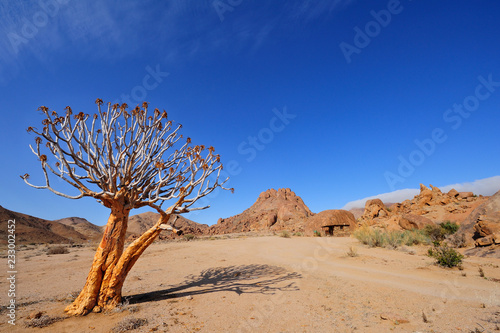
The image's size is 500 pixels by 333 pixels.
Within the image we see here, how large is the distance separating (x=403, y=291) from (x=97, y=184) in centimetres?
767

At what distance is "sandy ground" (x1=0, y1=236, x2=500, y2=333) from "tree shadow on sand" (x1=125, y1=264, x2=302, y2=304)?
0.03 m

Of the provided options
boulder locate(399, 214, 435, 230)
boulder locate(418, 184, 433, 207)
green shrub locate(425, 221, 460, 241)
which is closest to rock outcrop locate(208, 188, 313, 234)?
boulder locate(418, 184, 433, 207)

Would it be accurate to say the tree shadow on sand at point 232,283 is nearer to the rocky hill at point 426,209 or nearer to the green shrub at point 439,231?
the green shrub at point 439,231

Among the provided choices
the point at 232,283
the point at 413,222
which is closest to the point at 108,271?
the point at 232,283

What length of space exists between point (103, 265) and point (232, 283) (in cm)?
355

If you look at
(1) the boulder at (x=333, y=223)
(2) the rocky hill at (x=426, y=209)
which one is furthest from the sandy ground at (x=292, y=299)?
(1) the boulder at (x=333, y=223)

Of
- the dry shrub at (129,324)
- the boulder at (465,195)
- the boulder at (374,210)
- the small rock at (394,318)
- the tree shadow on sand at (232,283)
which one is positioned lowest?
the small rock at (394,318)

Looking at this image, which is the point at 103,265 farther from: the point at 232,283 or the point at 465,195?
the point at 465,195

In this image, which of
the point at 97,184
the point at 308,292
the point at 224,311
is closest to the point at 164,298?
the point at 224,311

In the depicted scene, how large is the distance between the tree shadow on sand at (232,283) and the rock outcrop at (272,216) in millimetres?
31979

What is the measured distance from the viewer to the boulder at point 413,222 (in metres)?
20.9

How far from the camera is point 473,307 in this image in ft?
15.0

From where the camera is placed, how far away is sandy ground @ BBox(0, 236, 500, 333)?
13.3 ft

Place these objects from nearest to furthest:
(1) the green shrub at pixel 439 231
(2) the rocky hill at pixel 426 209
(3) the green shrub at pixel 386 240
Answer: (3) the green shrub at pixel 386 240 → (1) the green shrub at pixel 439 231 → (2) the rocky hill at pixel 426 209
